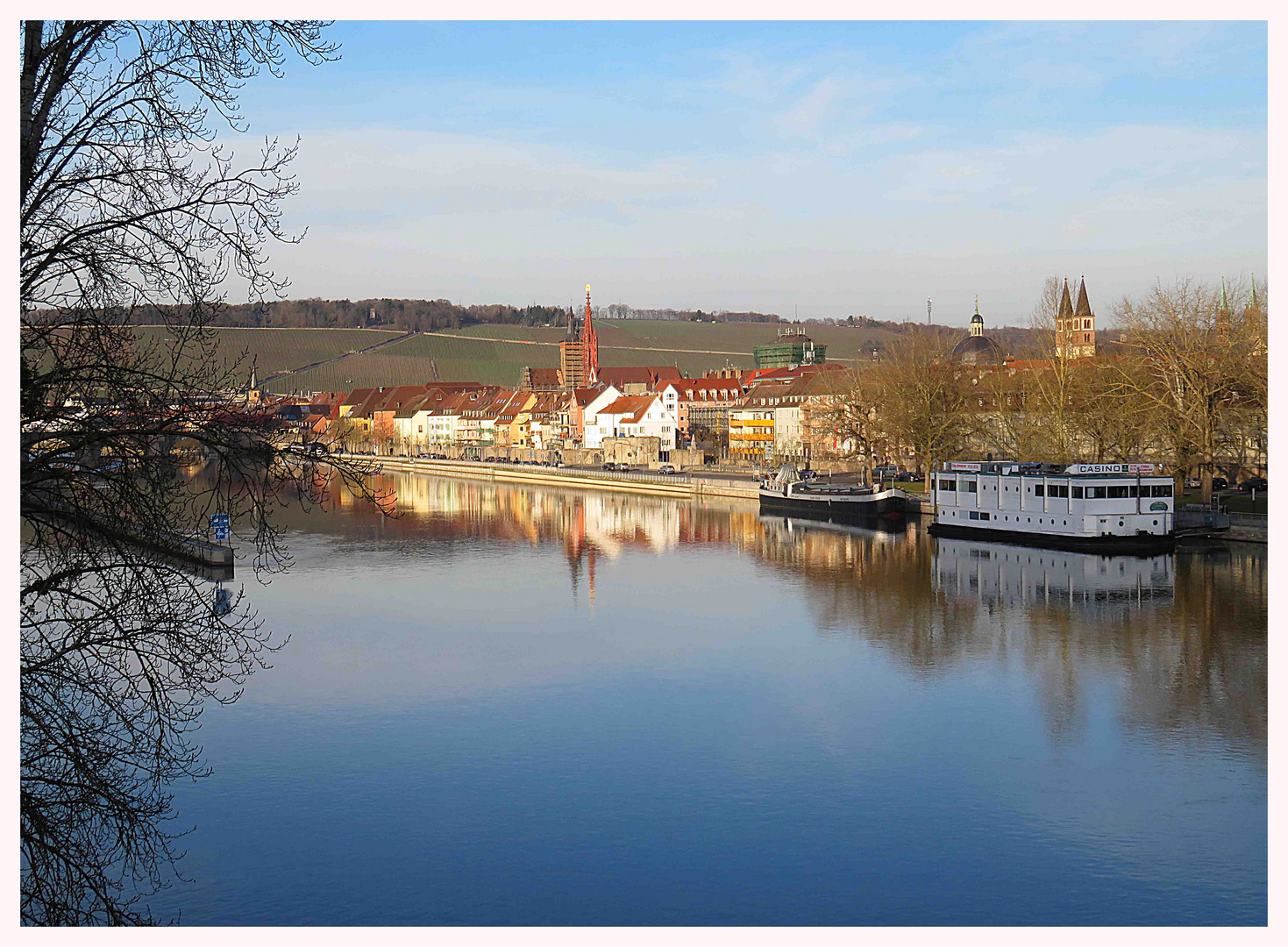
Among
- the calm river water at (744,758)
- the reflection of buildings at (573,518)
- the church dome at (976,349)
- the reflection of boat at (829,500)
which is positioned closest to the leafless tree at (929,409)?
the reflection of boat at (829,500)

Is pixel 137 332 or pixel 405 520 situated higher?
pixel 137 332

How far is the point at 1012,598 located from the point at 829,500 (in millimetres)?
19590

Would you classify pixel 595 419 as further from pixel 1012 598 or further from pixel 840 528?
pixel 1012 598

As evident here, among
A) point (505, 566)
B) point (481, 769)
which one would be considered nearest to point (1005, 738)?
point (481, 769)

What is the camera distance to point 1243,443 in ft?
120

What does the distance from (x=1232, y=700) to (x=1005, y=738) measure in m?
3.55

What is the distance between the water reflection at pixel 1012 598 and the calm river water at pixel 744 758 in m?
0.11

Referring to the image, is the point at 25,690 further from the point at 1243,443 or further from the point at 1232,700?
the point at 1243,443

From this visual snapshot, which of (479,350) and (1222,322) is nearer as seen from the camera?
(1222,322)

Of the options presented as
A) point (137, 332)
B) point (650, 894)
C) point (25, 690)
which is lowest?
point (650, 894)

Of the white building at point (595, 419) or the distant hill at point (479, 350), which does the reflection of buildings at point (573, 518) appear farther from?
the distant hill at point (479, 350)

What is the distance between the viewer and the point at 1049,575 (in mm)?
28938

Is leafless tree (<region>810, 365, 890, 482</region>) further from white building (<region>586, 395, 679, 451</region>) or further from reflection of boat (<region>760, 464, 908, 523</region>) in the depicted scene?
white building (<region>586, 395, 679, 451</region>)

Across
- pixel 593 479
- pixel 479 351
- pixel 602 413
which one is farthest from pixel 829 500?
pixel 479 351
